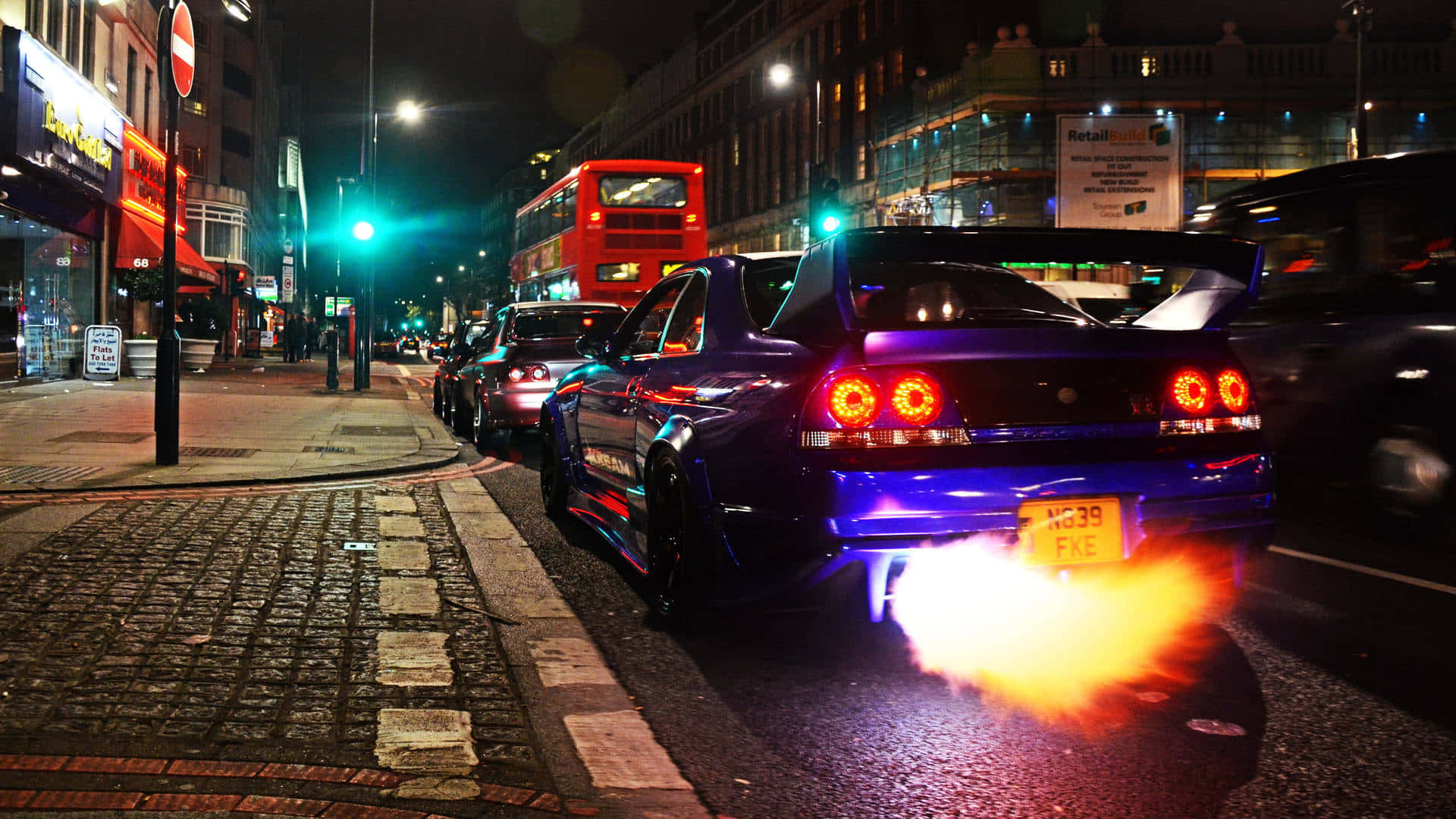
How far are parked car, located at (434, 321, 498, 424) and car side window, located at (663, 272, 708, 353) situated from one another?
8336mm

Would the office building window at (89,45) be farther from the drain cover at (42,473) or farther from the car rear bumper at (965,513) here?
the car rear bumper at (965,513)

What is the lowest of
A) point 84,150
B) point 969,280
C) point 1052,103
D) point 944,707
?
point 944,707

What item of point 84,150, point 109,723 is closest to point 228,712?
point 109,723

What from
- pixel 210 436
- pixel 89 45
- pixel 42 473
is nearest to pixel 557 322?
pixel 210 436

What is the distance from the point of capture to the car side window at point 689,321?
18.8 ft

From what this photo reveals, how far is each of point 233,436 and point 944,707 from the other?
1068 centimetres

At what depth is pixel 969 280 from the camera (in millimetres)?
5812

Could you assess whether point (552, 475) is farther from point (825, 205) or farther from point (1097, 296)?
point (825, 205)

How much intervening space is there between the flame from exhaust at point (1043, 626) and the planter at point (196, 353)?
27.9 metres

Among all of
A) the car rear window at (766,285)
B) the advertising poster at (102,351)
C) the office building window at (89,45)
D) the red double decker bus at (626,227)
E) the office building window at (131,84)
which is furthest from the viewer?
the office building window at (131,84)

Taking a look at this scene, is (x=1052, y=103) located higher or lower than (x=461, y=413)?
higher

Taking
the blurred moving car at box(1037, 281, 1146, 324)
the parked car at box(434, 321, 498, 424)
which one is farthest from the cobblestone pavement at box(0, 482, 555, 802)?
the blurred moving car at box(1037, 281, 1146, 324)

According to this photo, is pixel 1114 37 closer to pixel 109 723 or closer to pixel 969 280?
pixel 969 280

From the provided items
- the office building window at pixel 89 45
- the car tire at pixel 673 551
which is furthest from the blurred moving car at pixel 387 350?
the car tire at pixel 673 551
